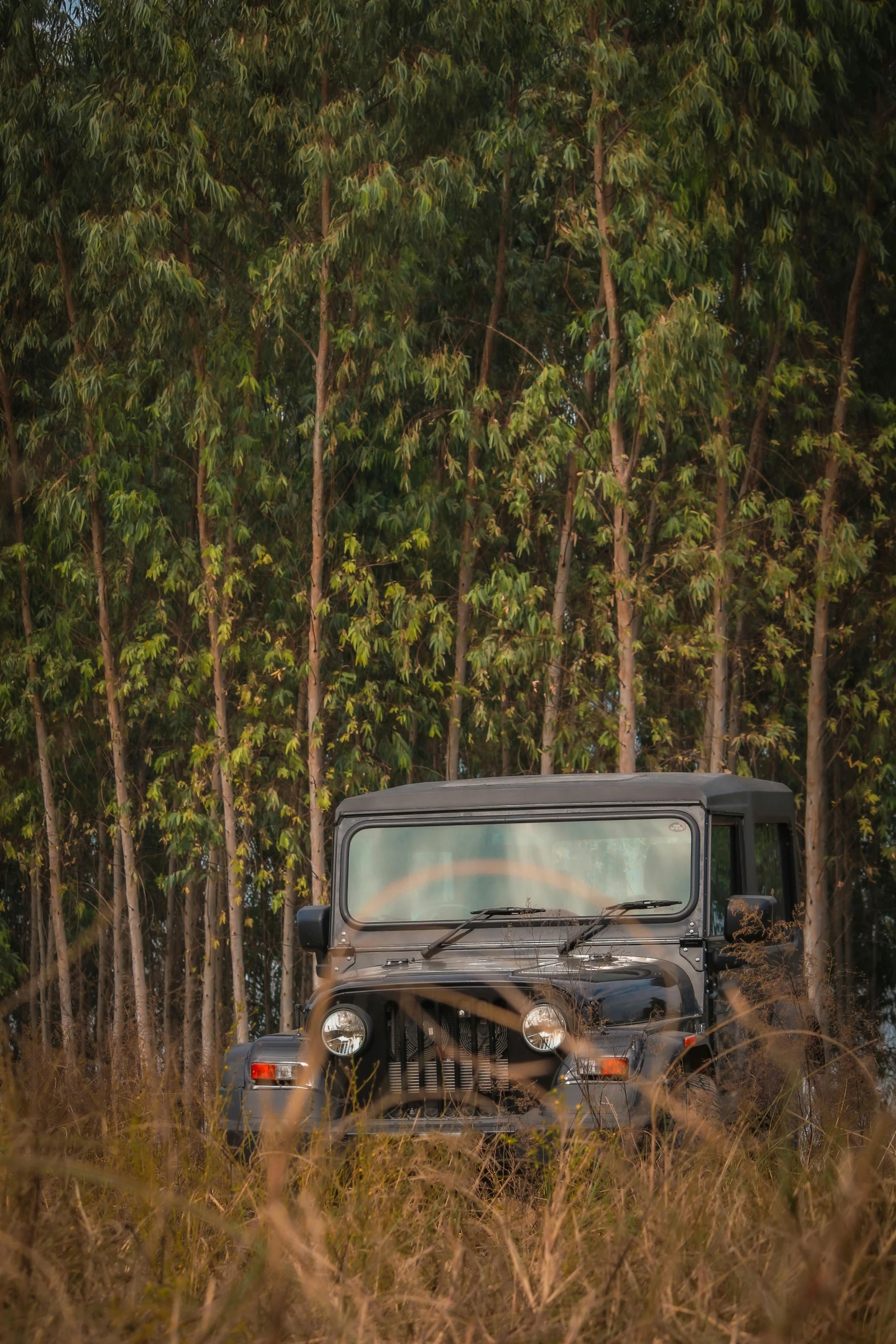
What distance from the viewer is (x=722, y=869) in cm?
628

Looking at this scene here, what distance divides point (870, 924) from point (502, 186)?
1151cm

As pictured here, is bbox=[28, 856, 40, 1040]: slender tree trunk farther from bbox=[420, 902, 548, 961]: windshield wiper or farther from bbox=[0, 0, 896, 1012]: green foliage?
bbox=[420, 902, 548, 961]: windshield wiper

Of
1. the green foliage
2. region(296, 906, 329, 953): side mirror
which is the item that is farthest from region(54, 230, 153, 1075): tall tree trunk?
region(296, 906, 329, 953): side mirror

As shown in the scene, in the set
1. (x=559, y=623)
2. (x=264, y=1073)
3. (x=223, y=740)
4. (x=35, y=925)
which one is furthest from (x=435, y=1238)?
(x=35, y=925)

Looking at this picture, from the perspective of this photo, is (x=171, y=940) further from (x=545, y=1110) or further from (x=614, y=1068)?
(x=614, y=1068)

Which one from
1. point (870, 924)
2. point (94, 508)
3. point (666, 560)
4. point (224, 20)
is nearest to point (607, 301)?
point (666, 560)

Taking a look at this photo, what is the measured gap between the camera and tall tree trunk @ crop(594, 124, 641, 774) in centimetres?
1170

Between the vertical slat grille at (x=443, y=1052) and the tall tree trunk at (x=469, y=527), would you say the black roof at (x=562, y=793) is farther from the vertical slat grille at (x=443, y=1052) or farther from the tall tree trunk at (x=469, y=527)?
the tall tree trunk at (x=469, y=527)

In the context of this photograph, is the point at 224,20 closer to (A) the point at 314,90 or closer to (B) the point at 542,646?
(A) the point at 314,90

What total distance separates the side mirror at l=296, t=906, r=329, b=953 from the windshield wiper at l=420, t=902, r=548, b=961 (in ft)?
1.79

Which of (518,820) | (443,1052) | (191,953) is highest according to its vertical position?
(518,820)

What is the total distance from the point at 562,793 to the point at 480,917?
649 mm

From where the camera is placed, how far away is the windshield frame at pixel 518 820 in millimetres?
6039

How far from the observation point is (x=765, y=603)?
13227 mm
